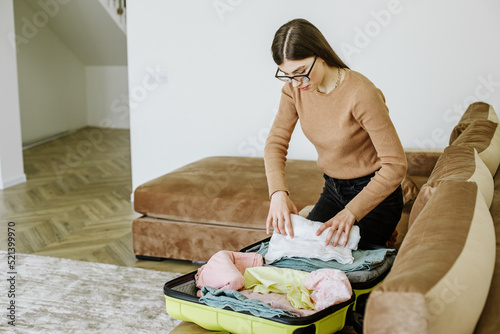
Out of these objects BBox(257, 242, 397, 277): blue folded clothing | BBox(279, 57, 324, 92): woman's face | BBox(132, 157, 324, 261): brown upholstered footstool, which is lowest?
BBox(132, 157, 324, 261): brown upholstered footstool

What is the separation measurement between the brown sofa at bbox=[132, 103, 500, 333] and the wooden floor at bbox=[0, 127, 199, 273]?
9.0 inches

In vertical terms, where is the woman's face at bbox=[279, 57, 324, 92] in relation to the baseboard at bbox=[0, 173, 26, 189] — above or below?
above

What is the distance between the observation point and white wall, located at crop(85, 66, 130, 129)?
6824mm

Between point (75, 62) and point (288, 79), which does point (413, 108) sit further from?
point (75, 62)

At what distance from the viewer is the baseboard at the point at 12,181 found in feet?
13.7

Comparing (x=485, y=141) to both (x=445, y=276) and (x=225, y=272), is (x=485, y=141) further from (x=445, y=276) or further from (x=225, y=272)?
(x=445, y=276)

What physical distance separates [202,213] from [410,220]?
137 centimetres

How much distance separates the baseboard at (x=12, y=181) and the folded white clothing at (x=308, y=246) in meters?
3.31

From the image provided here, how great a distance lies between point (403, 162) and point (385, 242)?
360 mm

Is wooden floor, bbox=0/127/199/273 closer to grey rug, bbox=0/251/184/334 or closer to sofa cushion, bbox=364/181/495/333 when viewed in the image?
grey rug, bbox=0/251/184/334

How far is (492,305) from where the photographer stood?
88 centimetres

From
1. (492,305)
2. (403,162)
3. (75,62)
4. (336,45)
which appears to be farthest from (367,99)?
A: (75,62)

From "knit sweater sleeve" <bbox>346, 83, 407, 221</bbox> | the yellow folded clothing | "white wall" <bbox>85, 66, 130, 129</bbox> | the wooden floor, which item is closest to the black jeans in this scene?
"knit sweater sleeve" <bbox>346, 83, 407, 221</bbox>

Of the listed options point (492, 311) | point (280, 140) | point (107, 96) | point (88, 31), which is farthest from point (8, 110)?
point (492, 311)
